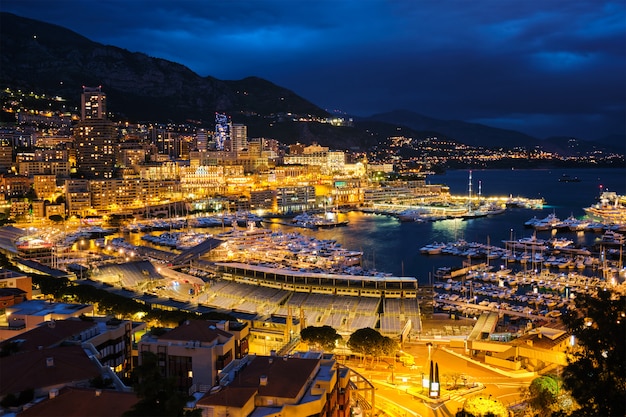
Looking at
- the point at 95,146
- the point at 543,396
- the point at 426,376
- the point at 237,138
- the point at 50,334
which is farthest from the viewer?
the point at 237,138

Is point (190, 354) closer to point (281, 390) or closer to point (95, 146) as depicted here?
point (281, 390)

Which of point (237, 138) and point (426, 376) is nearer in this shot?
point (426, 376)

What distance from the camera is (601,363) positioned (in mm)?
4375

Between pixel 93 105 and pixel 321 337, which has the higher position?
pixel 93 105

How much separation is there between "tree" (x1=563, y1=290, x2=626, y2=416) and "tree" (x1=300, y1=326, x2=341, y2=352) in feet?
17.4

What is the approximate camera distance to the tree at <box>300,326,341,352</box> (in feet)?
31.1

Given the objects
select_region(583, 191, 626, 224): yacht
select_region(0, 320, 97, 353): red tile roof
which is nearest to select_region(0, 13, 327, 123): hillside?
select_region(583, 191, 626, 224): yacht

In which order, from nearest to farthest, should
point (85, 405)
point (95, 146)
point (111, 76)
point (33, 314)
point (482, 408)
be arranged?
1. point (85, 405)
2. point (482, 408)
3. point (33, 314)
4. point (95, 146)
5. point (111, 76)

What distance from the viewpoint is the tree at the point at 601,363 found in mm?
4211

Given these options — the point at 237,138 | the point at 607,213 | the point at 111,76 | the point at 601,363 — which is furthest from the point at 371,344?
the point at 111,76

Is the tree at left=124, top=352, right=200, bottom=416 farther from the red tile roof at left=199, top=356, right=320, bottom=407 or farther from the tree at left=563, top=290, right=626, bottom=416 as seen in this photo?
the tree at left=563, top=290, right=626, bottom=416

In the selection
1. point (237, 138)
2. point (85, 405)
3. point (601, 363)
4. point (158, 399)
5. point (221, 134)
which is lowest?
point (85, 405)

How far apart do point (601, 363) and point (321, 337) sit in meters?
5.62

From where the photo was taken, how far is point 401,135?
11588 cm
